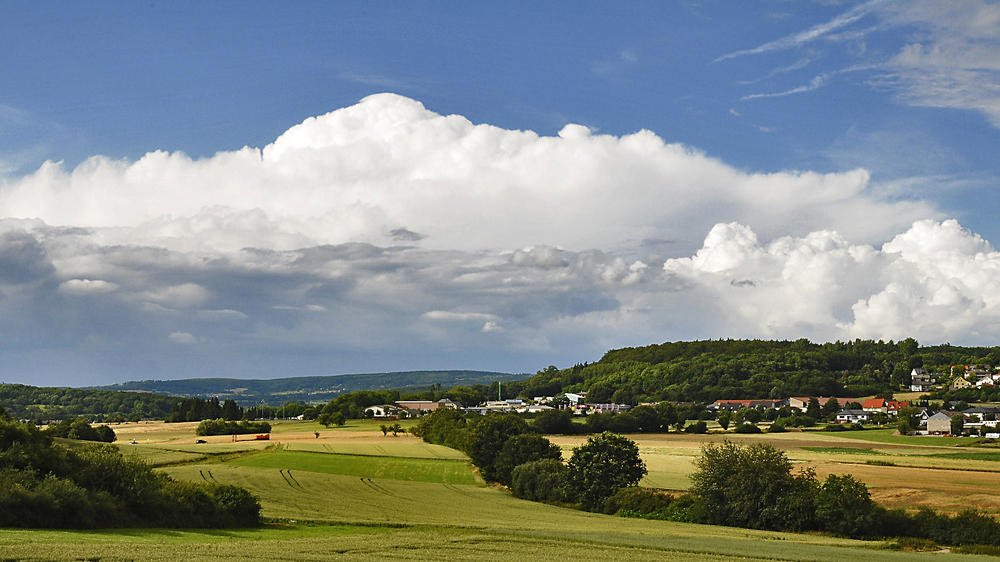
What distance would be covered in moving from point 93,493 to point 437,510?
870 inches

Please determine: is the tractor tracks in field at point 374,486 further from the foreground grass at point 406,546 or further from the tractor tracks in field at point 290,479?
the foreground grass at point 406,546

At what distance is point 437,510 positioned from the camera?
50844 mm

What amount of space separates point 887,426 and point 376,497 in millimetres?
124704

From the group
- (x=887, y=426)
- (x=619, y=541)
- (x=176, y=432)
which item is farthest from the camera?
(x=887, y=426)

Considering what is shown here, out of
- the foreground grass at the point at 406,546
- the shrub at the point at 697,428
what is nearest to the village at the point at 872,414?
the shrub at the point at 697,428

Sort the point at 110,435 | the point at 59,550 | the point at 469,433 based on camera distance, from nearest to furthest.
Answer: the point at 59,550 → the point at 469,433 → the point at 110,435

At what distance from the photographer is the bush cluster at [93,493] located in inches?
1280

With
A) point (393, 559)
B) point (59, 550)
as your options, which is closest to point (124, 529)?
point (59, 550)

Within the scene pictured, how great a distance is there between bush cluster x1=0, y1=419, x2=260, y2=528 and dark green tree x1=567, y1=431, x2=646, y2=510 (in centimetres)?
3157

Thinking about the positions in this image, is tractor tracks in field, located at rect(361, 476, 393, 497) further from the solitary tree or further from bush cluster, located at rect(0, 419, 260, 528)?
the solitary tree

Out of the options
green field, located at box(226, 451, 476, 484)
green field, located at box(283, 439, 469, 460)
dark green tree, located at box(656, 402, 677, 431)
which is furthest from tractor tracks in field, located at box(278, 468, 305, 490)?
dark green tree, located at box(656, 402, 677, 431)

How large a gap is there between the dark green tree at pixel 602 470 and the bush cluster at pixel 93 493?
31570mm

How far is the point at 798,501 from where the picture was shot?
50.9m

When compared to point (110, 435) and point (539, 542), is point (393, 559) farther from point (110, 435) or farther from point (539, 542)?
point (110, 435)
